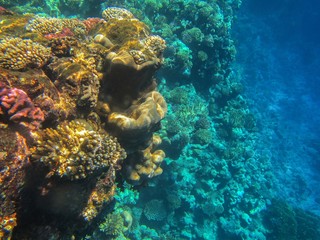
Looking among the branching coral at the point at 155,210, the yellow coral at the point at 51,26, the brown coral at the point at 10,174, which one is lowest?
the branching coral at the point at 155,210

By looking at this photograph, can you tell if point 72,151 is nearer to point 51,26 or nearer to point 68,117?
point 68,117

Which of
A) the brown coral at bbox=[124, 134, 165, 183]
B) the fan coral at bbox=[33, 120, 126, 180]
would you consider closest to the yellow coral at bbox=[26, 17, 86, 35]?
the fan coral at bbox=[33, 120, 126, 180]

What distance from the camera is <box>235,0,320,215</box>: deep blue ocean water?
19969 millimetres

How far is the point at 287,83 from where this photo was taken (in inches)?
1105

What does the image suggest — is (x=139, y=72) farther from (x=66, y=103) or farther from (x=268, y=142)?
(x=268, y=142)

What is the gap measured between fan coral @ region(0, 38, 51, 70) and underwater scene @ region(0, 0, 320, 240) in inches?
0.7

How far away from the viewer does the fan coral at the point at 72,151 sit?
3.14m

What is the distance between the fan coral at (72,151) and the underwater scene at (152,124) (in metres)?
0.02

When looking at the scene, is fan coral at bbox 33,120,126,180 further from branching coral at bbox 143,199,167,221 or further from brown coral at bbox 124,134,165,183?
branching coral at bbox 143,199,167,221

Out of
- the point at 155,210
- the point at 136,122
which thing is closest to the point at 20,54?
the point at 136,122

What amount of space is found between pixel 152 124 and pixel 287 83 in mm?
27902

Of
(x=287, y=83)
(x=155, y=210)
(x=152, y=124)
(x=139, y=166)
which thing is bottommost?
(x=155, y=210)

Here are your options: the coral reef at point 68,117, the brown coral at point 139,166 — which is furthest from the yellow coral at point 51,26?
the brown coral at point 139,166

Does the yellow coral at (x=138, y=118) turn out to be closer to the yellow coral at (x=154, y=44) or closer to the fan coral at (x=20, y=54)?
the yellow coral at (x=154, y=44)
